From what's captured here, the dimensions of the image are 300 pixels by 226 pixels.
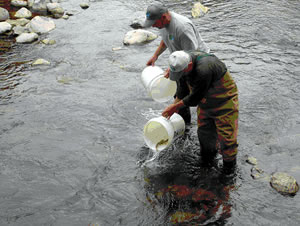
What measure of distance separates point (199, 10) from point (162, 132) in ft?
24.7

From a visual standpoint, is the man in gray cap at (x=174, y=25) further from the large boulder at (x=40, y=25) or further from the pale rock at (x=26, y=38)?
the large boulder at (x=40, y=25)

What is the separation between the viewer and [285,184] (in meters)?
4.06

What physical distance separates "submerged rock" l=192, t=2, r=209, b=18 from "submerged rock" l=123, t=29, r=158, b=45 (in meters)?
2.46

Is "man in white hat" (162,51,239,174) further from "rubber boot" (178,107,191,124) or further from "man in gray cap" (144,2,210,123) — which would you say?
"rubber boot" (178,107,191,124)

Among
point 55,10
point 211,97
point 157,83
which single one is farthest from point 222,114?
point 55,10

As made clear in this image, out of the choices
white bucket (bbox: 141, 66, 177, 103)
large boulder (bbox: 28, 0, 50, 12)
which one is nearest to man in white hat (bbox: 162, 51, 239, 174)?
white bucket (bbox: 141, 66, 177, 103)

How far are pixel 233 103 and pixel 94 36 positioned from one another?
747cm

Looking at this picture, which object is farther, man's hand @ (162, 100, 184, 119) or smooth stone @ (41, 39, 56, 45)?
smooth stone @ (41, 39, 56, 45)

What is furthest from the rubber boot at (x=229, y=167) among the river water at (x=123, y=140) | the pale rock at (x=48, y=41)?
the pale rock at (x=48, y=41)

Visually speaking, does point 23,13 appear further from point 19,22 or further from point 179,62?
point 179,62

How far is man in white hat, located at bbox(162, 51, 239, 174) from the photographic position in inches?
132

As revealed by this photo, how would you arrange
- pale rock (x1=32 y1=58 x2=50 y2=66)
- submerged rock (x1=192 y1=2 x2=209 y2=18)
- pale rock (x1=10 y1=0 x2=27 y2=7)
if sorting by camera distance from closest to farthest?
pale rock (x1=32 y1=58 x2=50 y2=66)
submerged rock (x1=192 y1=2 x2=209 y2=18)
pale rock (x1=10 y1=0 x2=27 y2=7)

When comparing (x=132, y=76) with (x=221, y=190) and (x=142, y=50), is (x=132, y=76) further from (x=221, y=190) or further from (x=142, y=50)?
(x=221, y=190)

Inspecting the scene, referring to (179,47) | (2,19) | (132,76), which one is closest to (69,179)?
(179,47)
